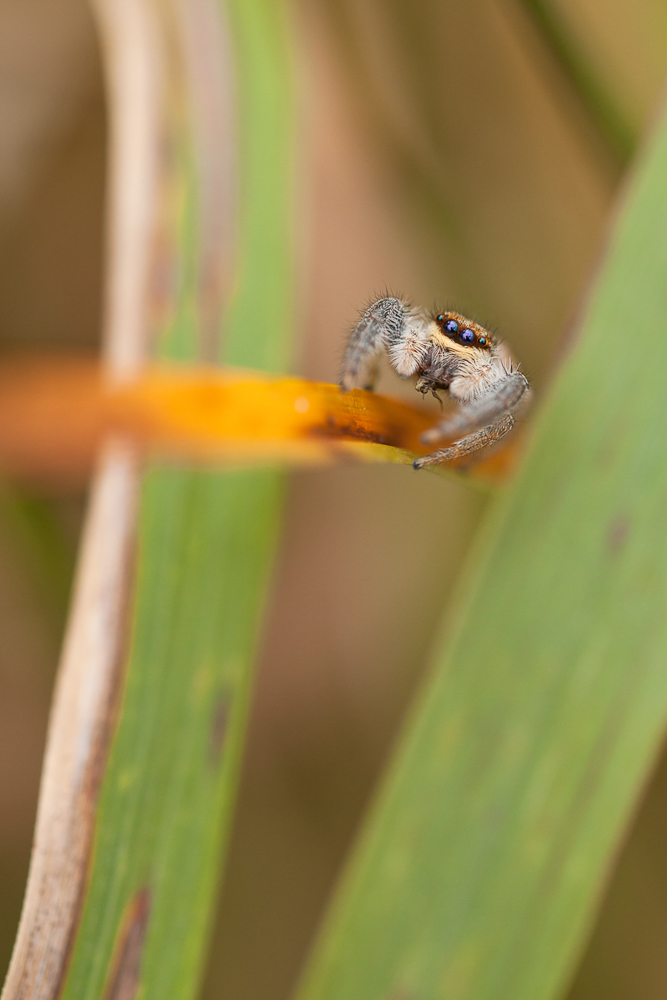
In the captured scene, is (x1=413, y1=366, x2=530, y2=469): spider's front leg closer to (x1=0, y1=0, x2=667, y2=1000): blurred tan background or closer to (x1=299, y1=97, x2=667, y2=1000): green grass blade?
(x1=299, y1=97, x2=667, y2=1000): green grass blade

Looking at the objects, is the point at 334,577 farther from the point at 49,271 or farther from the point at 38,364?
the point at 38,364

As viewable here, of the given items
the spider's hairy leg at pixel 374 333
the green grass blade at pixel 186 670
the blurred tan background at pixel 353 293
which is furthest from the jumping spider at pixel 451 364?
the blurred tan background at pixel 353 293

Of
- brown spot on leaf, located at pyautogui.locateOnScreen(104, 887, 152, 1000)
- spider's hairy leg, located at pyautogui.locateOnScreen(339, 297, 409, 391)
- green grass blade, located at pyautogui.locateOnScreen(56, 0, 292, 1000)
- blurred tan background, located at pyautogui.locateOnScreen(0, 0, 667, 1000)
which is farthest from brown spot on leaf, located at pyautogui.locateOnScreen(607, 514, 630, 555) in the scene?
blurred tan background, located at pyautogui.locateOnScreen(0, 0, 667, 1000)

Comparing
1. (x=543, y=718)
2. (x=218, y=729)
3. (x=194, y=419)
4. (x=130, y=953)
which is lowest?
(x=130, y=953)

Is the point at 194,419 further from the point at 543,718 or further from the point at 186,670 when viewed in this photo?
the point at 543,718

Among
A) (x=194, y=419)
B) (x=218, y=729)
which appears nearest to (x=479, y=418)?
(x=194, y=419)
